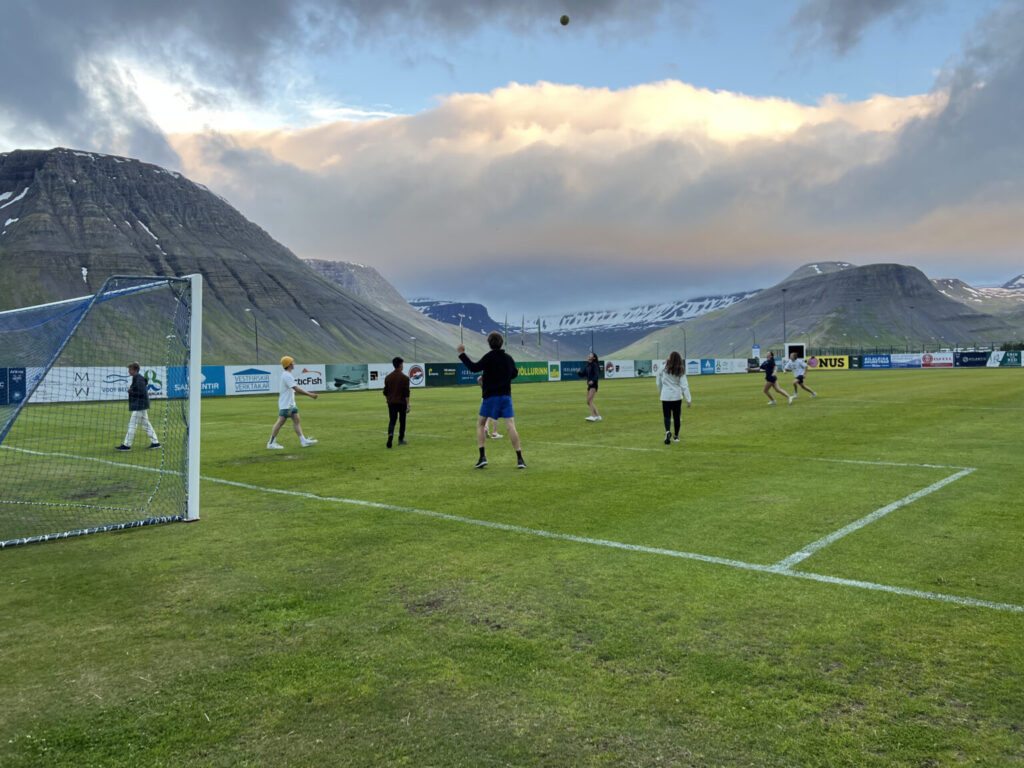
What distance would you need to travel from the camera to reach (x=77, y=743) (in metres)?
3.26

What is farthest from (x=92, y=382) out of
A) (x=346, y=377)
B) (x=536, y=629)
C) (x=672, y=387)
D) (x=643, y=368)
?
(x=643, y=368)

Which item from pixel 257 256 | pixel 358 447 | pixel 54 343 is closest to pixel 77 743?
pixel 54 343

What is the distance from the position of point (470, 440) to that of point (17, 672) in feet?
39.8

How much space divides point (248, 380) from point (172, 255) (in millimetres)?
136484

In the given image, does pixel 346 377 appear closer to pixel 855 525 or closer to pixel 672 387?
pixel 672 387

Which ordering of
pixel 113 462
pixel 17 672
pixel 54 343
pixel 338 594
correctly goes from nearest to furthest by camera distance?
pixel 17 672 < pixel 338 594 < pixel 54 343 < pixel 113 462

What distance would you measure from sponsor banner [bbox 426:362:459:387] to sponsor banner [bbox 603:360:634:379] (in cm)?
1758

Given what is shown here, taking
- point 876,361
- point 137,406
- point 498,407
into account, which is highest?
point 876,361

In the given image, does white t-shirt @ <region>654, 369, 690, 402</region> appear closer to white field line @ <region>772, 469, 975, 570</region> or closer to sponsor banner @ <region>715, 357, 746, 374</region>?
white field line @ <region>772, 469, 975, 570</region>

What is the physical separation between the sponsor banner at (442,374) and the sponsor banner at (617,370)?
17.6 meters

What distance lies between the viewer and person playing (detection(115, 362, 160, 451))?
53.2 ft

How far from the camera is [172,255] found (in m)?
158

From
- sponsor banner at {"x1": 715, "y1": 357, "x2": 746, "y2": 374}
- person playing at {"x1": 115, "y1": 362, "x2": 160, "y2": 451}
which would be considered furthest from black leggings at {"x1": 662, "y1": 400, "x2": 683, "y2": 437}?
sponsor banner at {"x1": 715, "y1": 357, "x2": 746, "y2": 374}

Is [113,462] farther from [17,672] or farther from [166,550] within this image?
[17,672]
